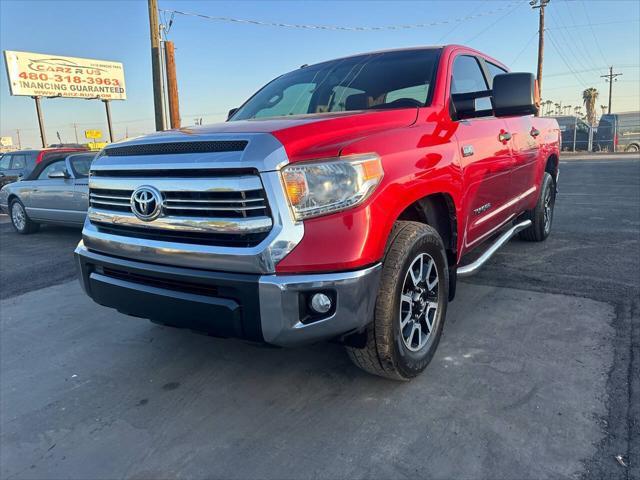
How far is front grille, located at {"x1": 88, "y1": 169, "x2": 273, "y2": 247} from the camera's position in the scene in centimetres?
212

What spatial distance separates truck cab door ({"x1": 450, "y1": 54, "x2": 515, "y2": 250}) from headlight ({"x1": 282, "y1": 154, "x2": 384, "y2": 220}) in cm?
122

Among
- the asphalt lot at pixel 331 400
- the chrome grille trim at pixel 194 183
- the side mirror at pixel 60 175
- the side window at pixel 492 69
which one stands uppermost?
the side window at pixel 492 69

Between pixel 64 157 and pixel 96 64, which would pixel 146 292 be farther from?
pixel 96 64

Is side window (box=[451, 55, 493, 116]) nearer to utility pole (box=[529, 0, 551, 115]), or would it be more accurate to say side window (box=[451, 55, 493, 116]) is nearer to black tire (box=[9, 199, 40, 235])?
black tire (box=[9, 199, 40, 235])

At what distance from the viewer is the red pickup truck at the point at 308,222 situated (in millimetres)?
2109

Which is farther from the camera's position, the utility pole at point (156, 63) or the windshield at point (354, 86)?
the utility pole at point (156, 63)

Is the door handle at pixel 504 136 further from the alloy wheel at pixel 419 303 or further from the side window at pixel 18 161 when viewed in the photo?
the side window at pixel 18 161

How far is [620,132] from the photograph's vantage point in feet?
92.2

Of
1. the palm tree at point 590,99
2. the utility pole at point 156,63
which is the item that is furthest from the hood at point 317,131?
the palm tree at point 590,99

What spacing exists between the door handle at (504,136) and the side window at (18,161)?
43.4 feet

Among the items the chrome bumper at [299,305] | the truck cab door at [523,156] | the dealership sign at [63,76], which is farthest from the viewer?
the dealership sign at [63,76]

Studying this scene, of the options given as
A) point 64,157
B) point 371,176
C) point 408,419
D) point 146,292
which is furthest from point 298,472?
point 64,157

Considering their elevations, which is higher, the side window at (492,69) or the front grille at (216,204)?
the side window at (492,69)

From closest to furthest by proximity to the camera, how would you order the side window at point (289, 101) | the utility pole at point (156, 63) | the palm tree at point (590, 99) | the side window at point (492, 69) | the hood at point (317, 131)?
1. the hood at point (317, 131)
2. the side window at point (289, 101)
3. the side window at point (492, 69)
4. the utility pole at point (156, 63)
5. the palm tree at point (590, 99)
